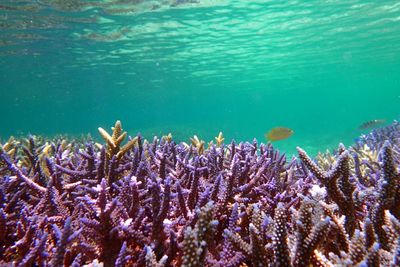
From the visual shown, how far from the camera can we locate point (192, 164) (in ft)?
11.9

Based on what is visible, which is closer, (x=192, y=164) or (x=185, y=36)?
(x=192, y=164)

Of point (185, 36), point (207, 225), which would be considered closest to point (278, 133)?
point (207, 225)

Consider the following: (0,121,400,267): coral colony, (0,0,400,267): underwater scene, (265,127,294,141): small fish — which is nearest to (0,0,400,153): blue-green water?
(0,0,400,267): underwater scene

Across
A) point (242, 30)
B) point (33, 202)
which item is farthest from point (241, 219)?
point (242, 30)

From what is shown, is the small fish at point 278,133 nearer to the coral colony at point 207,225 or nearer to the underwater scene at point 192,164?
the underwater scene at point 192,164

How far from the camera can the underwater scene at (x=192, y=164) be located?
180 centimetres

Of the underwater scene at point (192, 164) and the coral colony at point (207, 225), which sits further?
the underwater scene at point (192, 164)

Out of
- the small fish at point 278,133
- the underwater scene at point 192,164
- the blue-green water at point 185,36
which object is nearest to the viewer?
the underwater scene at point 192,164

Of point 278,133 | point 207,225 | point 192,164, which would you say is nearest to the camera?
point 207,225

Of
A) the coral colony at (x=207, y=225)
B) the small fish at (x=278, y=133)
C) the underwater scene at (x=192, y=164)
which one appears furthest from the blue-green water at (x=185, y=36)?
the coral colony at (x=207, y=225)

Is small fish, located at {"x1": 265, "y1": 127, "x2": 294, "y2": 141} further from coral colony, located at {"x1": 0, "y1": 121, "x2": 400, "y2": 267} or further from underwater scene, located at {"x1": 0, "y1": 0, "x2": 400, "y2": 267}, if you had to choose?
coral colony, located at {"x1": 0, "y1": 121, "x2": 400, "y2": 267}

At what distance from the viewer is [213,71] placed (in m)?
44.8

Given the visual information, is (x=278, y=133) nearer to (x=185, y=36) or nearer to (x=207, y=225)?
(x=207, y=225)

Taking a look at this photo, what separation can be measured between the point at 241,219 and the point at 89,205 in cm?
126
